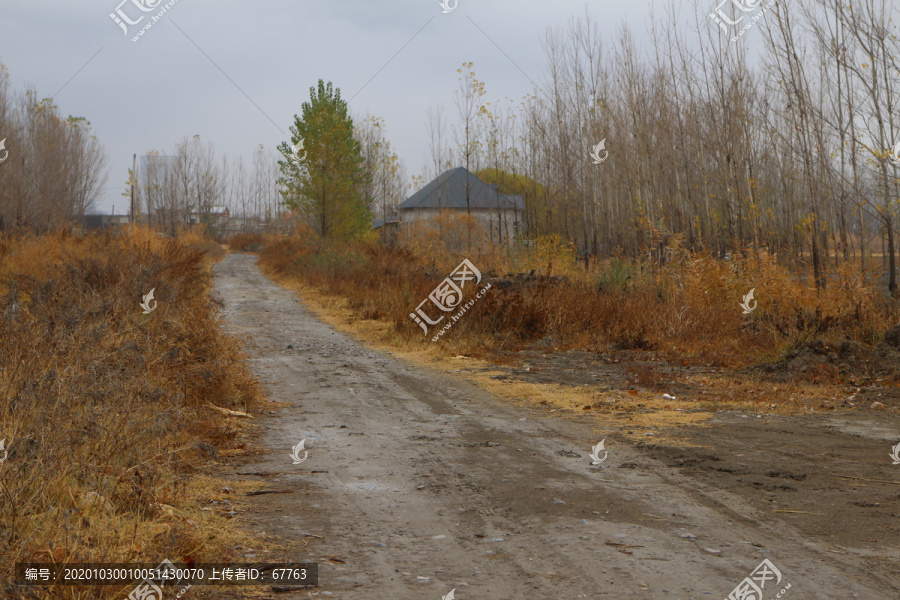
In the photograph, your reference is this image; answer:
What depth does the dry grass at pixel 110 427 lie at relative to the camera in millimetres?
3863

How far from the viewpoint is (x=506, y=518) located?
491cm

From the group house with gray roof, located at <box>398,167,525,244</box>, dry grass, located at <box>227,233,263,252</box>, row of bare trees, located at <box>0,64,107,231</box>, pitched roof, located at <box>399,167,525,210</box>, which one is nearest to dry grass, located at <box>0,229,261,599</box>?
row of bare trees, located at <box>0,64,107,231</box>

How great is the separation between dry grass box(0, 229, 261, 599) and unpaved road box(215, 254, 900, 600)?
56cm

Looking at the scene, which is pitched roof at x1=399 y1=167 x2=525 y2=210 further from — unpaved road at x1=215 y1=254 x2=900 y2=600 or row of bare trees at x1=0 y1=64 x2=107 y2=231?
→ unpaved road at x1=215 y1=254 x2=900 y2=600

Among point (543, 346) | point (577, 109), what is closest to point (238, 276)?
point (577, 109)

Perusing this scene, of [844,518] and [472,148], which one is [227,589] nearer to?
[844,518]

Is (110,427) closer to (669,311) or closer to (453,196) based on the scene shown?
(669,311)

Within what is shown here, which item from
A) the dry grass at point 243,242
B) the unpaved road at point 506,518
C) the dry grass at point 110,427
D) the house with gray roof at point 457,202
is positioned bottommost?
the unpaved road at point 506,518

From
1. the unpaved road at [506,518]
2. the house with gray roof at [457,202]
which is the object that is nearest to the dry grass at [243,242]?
the house with gray roof at [457,202]

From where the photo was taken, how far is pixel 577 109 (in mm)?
30828

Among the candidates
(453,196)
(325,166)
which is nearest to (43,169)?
(325,166)

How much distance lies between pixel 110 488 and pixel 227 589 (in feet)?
4.31

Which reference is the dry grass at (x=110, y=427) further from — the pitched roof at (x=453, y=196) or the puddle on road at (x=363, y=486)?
the pitched roof at (x=453, y=196)

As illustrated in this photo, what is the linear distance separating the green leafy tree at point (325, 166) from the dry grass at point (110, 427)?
936 inches
